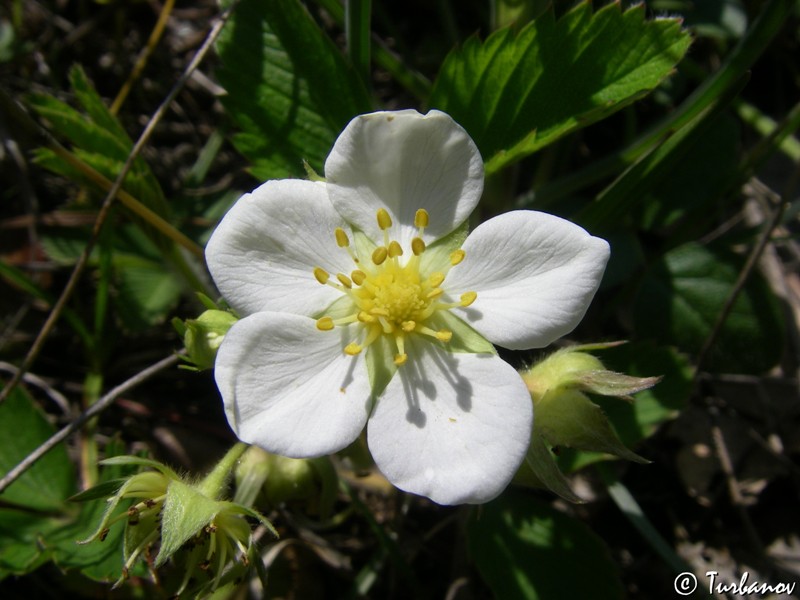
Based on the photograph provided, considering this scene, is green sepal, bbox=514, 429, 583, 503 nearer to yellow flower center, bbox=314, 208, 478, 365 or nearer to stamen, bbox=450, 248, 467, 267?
yellow flower center, bbox=314, 208, 478, 365

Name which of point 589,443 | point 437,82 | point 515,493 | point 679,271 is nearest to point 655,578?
point 515,493

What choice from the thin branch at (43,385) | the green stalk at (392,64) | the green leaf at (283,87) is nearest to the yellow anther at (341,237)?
the green leaf at (283,87)

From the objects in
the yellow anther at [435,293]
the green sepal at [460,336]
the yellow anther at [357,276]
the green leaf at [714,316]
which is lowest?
the green leaf at [714,316]

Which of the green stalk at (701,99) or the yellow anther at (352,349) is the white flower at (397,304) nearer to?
the yellow anther at (352,349)

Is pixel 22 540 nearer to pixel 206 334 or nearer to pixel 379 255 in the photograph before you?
pixel 206 334

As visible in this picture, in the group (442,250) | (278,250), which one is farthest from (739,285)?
(278,250)

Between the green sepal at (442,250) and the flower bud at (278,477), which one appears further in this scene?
the flower bud at (278,477)

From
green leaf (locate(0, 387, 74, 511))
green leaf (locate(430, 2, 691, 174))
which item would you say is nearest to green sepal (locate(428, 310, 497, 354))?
green leaf (locate(430, 2, 691, 174))
